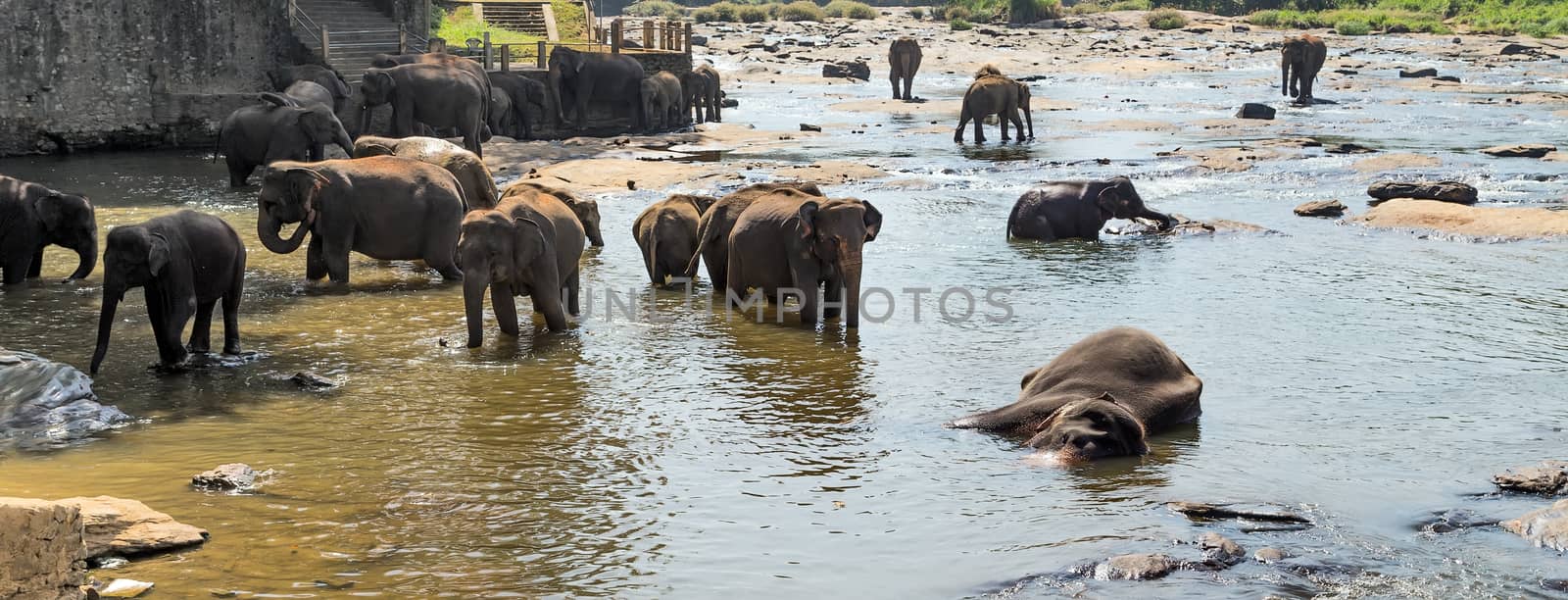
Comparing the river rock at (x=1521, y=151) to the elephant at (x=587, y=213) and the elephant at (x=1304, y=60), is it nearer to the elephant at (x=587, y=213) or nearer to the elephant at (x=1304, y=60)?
the elephant at (x=1304, y=60)

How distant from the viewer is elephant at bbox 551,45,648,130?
32562mm

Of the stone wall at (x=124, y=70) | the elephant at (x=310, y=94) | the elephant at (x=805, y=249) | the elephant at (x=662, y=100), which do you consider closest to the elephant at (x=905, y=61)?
the elephant at (x=662, y=100)

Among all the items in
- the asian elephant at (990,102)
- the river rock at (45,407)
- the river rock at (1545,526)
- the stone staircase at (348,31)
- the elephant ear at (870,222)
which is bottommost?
the river rock at (1545,526)

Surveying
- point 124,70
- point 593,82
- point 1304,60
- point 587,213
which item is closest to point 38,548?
point 587,213

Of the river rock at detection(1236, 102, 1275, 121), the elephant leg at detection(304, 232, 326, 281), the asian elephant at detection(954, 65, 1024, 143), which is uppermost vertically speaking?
the asian elephant at detection(954, 65, 1024, 143)

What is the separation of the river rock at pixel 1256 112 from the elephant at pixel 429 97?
55.5ft

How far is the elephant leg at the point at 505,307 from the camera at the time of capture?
11836 mm

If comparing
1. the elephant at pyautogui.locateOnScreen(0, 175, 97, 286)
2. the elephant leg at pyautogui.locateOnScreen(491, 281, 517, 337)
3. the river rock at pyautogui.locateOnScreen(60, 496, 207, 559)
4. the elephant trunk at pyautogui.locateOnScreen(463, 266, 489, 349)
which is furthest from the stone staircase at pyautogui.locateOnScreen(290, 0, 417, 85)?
the river rock at pyautogui.locateOnScreen(60, 496, 207, 559)

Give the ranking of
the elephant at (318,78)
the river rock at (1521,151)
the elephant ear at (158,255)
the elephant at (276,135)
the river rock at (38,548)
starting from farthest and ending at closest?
the elephant at (318,78), the river rock at (1521,151), the elephant at (276,135), the elephant ear at (158,255), the river rock at (38,548)

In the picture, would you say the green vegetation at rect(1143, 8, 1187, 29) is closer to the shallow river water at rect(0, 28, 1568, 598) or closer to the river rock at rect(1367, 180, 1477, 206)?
the river rock at rect(1367, 180, 1477, 206)

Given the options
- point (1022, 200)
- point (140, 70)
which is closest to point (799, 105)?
point (140, 70)

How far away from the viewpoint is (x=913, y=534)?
25.9 ft

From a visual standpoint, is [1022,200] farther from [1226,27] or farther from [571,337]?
[1226,27]

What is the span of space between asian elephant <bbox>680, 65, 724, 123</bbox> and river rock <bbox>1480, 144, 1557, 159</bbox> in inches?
624
